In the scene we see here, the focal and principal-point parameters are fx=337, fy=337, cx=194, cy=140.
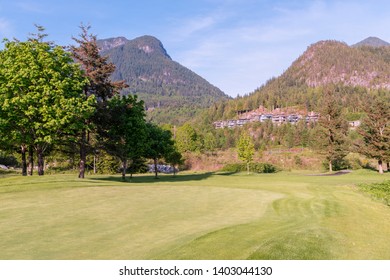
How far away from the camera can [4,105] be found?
2978cm

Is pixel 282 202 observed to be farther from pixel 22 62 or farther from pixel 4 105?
pixel 22 62

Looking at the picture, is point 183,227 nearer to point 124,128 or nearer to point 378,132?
point 124,128

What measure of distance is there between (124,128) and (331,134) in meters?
43.2

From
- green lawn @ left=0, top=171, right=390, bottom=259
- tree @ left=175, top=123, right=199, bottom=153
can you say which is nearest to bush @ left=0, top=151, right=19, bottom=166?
tree @ left=175, top=123, right=199, bottom=153

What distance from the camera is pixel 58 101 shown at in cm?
3300

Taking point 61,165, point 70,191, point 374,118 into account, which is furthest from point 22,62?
point 374,118

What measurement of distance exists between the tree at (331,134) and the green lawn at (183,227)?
45773 millimetres

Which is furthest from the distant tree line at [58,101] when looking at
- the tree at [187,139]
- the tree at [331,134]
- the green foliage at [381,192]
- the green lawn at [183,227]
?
the tree at [187,139]

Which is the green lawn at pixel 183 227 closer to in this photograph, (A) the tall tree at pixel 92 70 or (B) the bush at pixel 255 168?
(A) the tall tree at pixel 92 70

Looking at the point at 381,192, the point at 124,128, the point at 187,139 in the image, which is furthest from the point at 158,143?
the point at 187,139

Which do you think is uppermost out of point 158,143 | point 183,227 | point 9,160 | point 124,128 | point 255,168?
point 124,128

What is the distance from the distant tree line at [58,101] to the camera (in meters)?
32.0

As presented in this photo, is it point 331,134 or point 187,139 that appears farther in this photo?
point 187,139

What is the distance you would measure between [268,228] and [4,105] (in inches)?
1038
